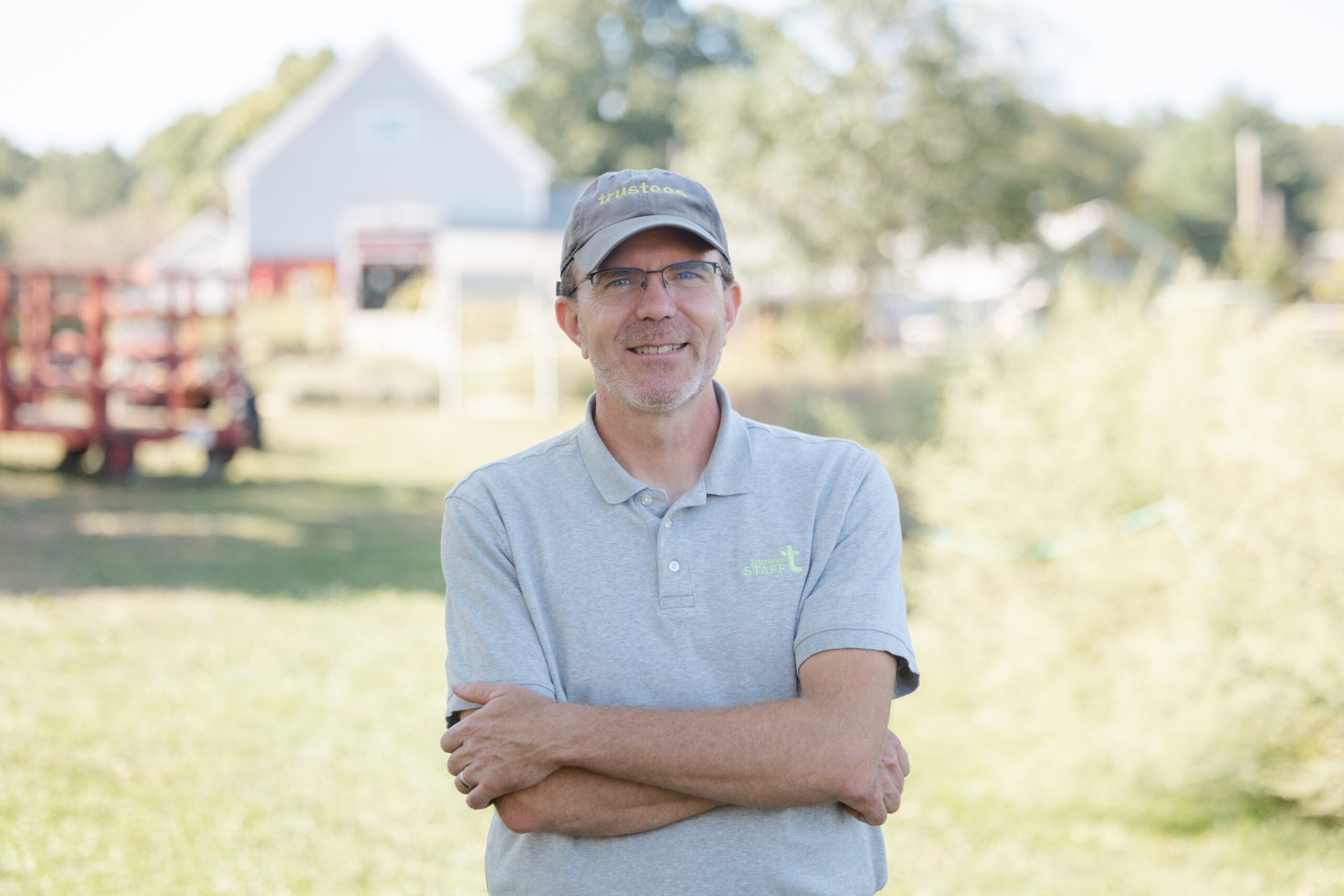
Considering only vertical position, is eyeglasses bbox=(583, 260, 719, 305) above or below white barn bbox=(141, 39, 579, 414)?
below

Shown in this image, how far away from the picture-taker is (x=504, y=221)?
32.1 m

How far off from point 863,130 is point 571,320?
16.8m

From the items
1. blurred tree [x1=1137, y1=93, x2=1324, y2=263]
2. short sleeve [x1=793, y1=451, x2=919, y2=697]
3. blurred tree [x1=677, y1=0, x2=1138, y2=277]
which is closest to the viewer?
short sleeve [x1=793, y1=451, x2=919, y2=697]

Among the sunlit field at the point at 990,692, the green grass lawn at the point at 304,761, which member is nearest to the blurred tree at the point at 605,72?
the green grass lawn at the point at 304,761

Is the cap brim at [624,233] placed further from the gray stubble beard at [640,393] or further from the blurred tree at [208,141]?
the blurred tree at [208,141]

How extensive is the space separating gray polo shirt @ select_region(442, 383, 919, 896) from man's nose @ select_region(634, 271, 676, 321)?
26 cm

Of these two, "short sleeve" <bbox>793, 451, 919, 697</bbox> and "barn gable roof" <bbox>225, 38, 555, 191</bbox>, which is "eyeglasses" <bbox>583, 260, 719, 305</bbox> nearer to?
"short sleeve" <bbox>793, 451, 919, 697</bbox>

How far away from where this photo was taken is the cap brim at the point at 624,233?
89.3 inches

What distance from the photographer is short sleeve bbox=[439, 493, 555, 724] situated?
2.18 meters

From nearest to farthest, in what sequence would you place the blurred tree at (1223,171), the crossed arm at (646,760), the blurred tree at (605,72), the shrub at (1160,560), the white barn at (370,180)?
the crossed arm at (646,760) → the shrub at (1160,560) → the white barn at (370,180) → the blurred tree at (605,72) → the blurred tree at (1223,171)

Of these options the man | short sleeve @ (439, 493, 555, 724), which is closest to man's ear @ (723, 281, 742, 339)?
the man

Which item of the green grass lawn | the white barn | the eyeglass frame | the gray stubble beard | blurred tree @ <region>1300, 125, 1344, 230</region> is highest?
blurred tree @ <region>1300, 125, 1344, 230</region>

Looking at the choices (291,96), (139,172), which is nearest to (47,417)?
(291,96)

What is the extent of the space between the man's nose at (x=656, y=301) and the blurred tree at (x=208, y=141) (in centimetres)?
5586
